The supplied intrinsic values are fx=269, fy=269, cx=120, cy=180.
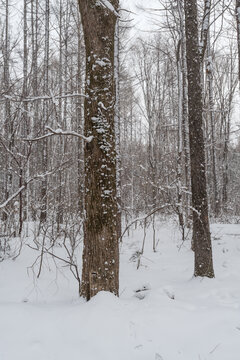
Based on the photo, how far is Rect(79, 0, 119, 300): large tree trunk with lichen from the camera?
9.56 feet

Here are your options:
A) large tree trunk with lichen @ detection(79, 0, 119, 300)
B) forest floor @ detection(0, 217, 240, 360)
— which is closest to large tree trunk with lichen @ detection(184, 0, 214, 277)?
forest floor @ detection(0, 217, 240, 360)

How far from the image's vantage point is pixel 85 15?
3043 millimetres

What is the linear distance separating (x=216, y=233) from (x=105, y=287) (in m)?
4.87

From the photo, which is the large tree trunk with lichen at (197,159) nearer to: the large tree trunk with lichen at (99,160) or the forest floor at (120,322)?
the forest floor at (120,322)

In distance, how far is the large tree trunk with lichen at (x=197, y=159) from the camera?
4.28m

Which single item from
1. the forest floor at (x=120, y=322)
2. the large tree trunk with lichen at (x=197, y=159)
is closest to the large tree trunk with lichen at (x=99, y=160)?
the forest floor at (x=120, y=322)

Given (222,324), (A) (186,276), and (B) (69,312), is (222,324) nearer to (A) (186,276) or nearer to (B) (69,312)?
(B) (69,312)

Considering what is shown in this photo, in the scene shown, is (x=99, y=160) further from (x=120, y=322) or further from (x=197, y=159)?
(x=197, y=159)

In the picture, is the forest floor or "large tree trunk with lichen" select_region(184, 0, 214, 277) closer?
the forest floor

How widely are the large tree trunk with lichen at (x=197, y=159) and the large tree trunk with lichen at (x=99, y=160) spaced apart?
1841 mm

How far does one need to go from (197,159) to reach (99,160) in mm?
2061

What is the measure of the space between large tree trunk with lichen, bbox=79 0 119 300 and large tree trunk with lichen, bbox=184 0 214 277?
1841mm

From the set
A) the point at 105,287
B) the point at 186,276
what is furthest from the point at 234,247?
the point at 105,287

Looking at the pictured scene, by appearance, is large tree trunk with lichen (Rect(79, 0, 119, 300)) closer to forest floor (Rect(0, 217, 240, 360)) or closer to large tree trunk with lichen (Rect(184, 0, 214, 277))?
forest floor (Rect(0, 217, 240, 360))
